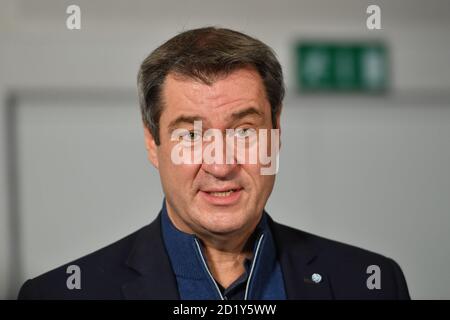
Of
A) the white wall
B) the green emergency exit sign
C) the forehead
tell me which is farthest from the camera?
the green emergency exit sign

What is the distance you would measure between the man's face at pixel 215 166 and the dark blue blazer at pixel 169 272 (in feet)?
0.25

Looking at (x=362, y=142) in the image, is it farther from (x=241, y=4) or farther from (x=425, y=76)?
(x=241, y=4)

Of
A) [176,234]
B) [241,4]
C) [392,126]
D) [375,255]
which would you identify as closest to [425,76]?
[392,126]

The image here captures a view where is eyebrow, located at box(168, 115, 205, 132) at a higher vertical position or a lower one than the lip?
higher

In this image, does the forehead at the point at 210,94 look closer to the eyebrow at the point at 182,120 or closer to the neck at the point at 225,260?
the eyebrow at the point at 182,120

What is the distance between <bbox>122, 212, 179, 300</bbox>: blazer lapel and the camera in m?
0.85

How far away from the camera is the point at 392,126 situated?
1391 mm

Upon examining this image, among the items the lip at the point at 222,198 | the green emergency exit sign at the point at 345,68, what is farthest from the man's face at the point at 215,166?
the green emergency exit sign at the point at 345,68

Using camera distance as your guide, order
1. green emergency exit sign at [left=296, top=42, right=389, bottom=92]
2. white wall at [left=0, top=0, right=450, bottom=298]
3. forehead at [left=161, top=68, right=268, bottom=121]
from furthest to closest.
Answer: green emergency exit sign at [left=296, top=42, right=389, bottom=92], white wall at [left=0, top=0, right=450, bottom=298], forehead at [left=161, top=68, right=268, bottom=121]

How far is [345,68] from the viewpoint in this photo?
1417 millimetres

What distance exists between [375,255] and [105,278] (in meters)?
0.43

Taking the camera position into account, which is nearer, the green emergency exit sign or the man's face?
the man's face

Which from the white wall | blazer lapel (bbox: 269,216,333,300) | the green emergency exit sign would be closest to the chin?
blazer lapel (bbox: 269,216,333,300)

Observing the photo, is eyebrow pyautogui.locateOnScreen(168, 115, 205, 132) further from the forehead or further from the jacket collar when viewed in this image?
the jacket collar
